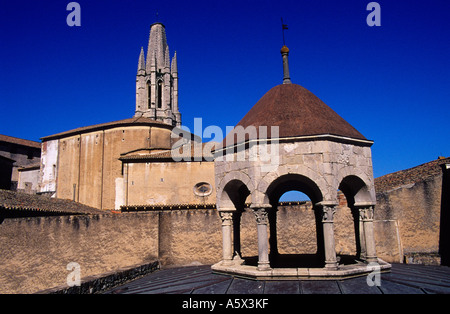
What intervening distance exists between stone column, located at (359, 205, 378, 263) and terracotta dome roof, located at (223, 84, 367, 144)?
166cm

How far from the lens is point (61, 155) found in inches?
1591

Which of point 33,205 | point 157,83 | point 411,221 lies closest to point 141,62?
point 157,83

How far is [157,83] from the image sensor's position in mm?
58031

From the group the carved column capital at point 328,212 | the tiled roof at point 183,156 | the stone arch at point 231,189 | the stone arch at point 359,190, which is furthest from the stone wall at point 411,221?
the tiled roof at point 183,156

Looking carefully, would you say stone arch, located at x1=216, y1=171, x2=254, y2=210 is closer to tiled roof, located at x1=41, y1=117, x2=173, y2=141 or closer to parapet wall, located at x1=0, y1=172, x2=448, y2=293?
parapet wall, located at x1=0, y1=172, x2=448, y2=293

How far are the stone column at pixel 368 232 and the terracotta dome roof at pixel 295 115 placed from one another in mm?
1664

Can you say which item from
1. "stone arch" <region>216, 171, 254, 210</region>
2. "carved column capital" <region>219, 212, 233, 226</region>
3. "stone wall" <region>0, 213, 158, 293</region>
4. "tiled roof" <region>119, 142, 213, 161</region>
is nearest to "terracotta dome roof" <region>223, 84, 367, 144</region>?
"stone arch" <region>216, 171, 254, 210</region>

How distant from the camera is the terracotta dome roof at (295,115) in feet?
25.4

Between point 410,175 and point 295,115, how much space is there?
10212mm

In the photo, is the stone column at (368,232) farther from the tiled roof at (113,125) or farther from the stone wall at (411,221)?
the tiled roof at (113,125)

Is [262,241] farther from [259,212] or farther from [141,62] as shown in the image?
[141,62]
